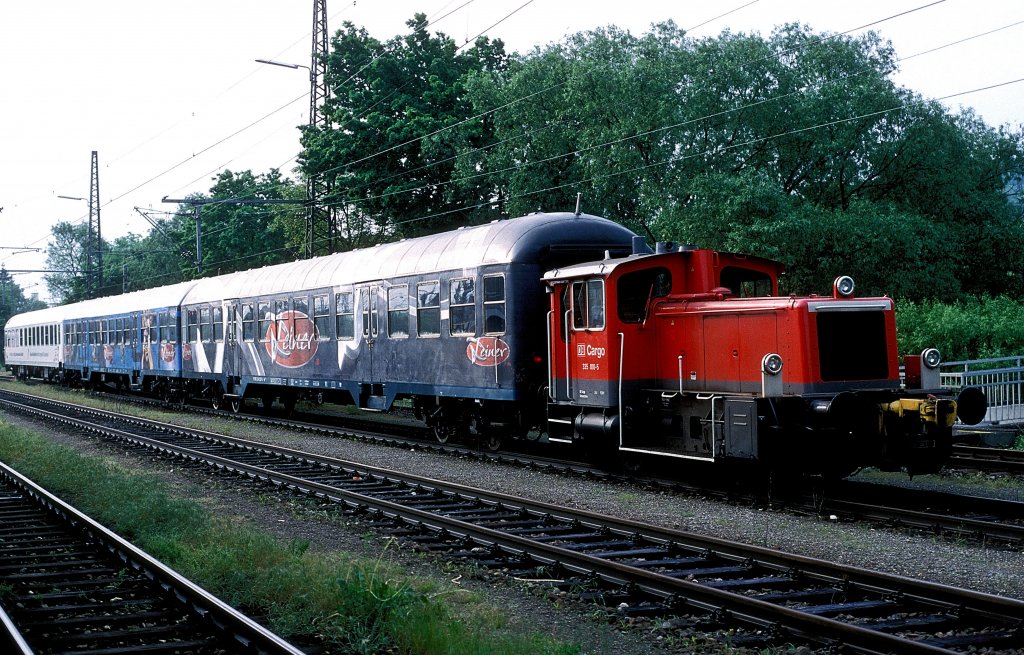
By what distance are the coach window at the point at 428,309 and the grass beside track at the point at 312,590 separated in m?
6.11

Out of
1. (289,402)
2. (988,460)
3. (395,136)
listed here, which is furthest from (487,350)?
(395,136)

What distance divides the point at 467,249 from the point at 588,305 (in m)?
3.61

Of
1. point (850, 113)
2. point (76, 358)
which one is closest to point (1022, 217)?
point (850, 113)

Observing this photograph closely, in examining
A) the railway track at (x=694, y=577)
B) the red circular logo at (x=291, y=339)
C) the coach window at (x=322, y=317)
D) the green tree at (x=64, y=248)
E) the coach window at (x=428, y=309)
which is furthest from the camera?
the green tree at (x=64, y=248)

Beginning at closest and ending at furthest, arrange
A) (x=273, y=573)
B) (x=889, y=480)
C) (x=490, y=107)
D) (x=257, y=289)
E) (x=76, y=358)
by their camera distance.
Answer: (x=273, y=573) < (x=889, y=480) < (x=257, y=289) < (x=490, y=107) < (x=76, y=358)

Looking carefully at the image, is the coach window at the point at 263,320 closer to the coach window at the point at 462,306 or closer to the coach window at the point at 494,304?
the coach window at the point at 462,306

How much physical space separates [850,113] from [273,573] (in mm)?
25715

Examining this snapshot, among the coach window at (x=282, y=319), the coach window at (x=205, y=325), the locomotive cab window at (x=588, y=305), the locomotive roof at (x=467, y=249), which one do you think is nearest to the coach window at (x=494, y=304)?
the locomotive roof at (x=467, y=249)

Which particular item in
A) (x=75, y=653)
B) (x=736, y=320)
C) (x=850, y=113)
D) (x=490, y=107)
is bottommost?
(x=75, y=653)

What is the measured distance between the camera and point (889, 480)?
1341 centimetres

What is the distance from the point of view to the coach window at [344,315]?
779 inches

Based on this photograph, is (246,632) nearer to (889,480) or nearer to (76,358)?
(889,480)

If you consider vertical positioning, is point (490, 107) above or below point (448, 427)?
above

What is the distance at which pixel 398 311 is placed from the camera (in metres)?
18.0
